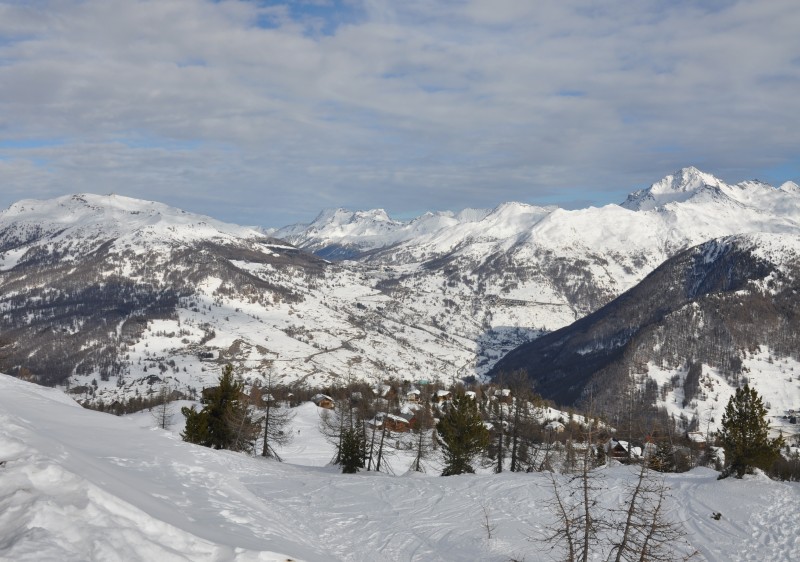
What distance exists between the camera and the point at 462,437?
55.1 m

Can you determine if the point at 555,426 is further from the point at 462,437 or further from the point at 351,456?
the point at 351,456

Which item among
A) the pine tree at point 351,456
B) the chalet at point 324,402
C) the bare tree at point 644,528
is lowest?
the chalet at point 324,402

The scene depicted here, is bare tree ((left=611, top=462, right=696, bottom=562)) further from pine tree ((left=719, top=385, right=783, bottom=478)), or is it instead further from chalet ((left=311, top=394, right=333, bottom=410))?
chalet ((left=311, top=394, right=333, bottom=410))

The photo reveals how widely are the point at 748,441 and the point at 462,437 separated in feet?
84.8

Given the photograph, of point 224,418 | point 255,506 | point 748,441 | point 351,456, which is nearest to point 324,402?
point 224,418

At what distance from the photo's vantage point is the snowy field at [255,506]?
11.7m

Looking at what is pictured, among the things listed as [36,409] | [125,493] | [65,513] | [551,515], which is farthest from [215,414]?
[65,513]

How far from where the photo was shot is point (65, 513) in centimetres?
1138

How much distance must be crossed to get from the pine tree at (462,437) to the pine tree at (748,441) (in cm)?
2231

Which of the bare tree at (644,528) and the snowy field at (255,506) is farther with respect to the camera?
the bare tree at (644,528)

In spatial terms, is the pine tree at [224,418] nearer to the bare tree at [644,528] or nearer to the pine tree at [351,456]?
the pine tree at [351,456]

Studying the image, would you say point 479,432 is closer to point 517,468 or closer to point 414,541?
point 517,468

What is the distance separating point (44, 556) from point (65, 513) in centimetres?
181

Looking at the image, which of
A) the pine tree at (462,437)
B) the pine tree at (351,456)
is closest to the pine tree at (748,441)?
the pine tree at (462,437)
